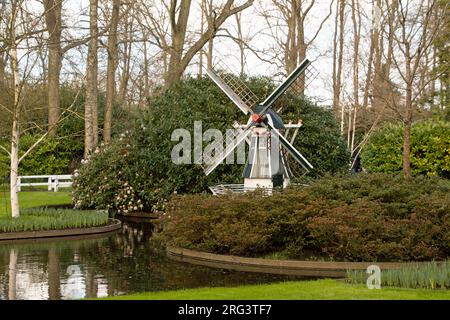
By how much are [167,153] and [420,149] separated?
421 inches

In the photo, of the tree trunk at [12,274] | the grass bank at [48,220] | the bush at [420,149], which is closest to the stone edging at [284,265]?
the tree trunk at [12,274]

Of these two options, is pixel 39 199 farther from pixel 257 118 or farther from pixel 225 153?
pixel 257 118

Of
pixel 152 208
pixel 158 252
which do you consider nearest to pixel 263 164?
pixel 158 252

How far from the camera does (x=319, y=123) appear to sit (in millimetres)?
24641

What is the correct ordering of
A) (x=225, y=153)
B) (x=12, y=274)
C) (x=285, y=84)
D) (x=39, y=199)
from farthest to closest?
1. (x=39, y=199)
2. (x=225, y=153)
3. (x=285, y=84)
4. (x=12, y=274)

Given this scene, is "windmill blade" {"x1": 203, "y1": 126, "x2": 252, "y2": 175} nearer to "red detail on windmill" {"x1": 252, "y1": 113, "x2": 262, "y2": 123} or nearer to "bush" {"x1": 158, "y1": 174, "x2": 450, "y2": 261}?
"red detail on windmill" {"x1": 252, "y1": 113, "x2": 262, "y2": 123}

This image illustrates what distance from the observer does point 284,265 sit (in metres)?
14.8

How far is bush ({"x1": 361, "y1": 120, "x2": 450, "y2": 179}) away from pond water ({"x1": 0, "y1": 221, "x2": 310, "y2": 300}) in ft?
45.2

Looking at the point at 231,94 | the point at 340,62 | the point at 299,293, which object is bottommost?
the point at 299,293

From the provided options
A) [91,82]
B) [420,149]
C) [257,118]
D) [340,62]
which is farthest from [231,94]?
[340,62]

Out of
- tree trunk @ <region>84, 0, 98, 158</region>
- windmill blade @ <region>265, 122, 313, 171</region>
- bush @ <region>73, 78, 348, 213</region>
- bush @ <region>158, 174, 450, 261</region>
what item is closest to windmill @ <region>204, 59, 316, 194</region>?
windmill blade @ <region>265, 122, 313, 171</region>
